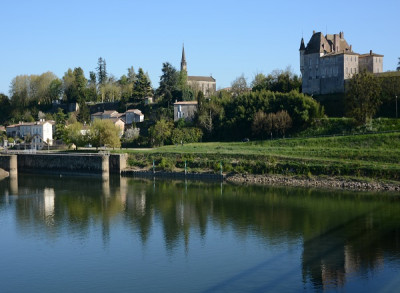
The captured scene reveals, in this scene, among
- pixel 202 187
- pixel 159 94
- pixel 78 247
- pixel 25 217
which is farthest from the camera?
pixel 159 94

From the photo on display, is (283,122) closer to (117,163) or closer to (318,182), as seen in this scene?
(318,182)

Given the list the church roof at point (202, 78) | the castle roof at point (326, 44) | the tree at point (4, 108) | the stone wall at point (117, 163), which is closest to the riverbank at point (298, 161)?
the stone wall at point (117, 163)

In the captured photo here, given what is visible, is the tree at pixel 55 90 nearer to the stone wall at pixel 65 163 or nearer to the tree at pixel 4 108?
the tree at pixel 4 108

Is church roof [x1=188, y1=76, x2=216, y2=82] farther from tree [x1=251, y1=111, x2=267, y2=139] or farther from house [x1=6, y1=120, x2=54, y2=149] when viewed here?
tree [x1=251, y1=111, x2=267, y2=139]

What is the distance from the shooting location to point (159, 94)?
7638cm

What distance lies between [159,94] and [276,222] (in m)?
51.8

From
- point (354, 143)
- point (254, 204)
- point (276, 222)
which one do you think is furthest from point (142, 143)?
point (276, 222)

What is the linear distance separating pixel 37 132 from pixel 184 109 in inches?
876

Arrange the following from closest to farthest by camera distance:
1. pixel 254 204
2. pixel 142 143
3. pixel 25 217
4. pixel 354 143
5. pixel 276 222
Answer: pixel 276 222 < pixel 25 217 < pixel 254 204 < pixel 354 143 < pixel 142 143

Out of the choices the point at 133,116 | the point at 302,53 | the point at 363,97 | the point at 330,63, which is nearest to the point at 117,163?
the point at 363,97

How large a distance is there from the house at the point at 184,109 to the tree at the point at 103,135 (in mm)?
12556

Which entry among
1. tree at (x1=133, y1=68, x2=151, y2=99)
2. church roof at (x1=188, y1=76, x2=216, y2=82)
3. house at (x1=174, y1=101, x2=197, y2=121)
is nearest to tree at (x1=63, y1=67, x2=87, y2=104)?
tree at (x1=133, y1=68, x2=151, y2=99)

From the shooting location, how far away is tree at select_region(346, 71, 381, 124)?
1873 inches

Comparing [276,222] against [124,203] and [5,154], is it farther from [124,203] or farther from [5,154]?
[5,154]
